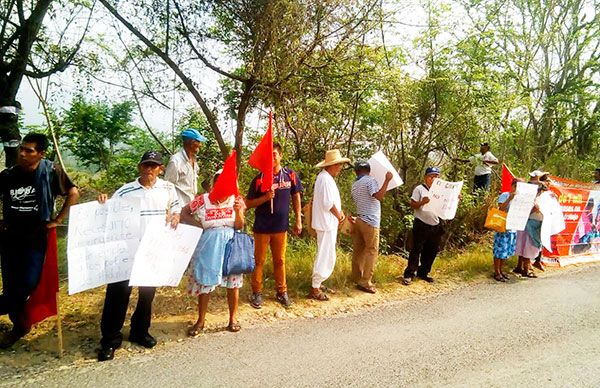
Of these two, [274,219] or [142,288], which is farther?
[274,219]

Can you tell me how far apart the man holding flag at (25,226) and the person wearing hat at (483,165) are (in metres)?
8.13

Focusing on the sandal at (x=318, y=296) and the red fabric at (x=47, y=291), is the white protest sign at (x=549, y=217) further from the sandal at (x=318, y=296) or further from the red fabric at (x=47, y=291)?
the red fabric at (x=47, y=291)

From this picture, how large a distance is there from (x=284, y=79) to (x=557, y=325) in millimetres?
4638

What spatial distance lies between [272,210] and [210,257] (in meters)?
1.07

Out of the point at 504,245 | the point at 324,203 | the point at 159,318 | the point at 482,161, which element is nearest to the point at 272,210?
the point at 324,203

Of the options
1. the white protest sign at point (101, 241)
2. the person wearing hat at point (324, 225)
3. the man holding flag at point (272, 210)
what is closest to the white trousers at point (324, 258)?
the person wearing hat at point (324, 225)

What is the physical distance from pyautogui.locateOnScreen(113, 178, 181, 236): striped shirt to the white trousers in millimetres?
2090

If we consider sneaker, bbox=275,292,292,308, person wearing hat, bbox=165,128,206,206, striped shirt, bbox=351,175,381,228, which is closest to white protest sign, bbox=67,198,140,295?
person wearing hat, bbox=165,128,206,206

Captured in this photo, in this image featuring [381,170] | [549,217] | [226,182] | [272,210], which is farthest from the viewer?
[549,217]

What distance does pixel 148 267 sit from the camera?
148 inches

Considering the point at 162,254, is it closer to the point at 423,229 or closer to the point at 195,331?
the point at 195,331

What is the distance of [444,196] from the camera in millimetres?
6203

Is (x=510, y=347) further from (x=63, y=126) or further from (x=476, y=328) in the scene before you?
(x=63, y=126)

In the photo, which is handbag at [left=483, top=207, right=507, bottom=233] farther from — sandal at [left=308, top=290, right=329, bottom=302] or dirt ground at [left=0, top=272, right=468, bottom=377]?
sandal at [left=308, top=290, right=329, bottom=302]
